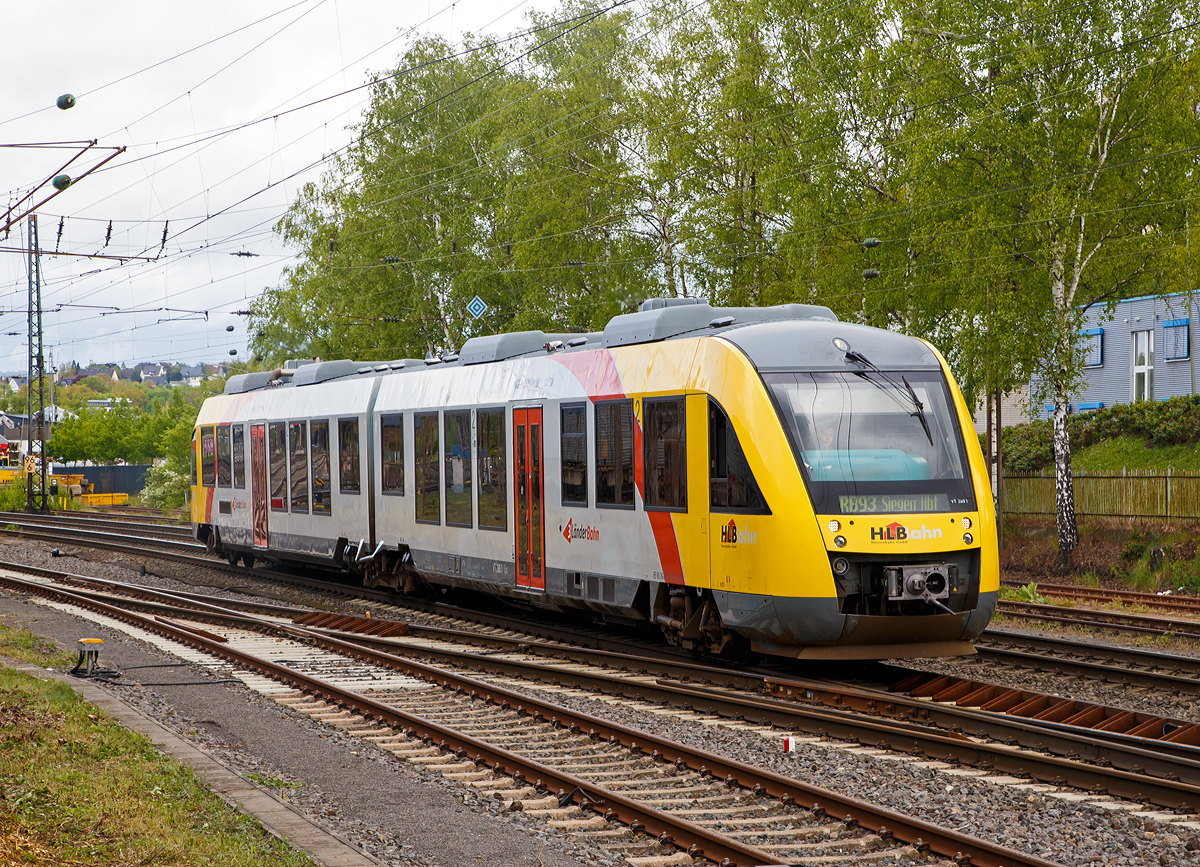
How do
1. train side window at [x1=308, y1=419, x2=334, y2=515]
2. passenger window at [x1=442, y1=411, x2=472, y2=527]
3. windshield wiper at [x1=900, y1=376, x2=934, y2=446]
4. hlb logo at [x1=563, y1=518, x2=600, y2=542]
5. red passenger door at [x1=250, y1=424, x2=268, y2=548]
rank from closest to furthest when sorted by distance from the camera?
windshield wiper at [x1=900, y1=376, x2=934, y2=446], hlb logo at [x1=563, y1=518, x2=600, y2=542], passenger window at [x1=442, y1=411, x2=472, y2=527], train side window at [x1=308, y1=419, x2=334, y2=515], red passenger door at [x1=250, y1=424, x2=268, y2=548]

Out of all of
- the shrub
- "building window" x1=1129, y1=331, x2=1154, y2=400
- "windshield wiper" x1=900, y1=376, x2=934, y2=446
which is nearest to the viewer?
"windshield wiper" x1=900, y1=376, x2=934, y2=446

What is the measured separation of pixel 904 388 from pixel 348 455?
11.0m

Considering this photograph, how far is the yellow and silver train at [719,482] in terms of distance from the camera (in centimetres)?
1089

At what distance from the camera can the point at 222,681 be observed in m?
12.6

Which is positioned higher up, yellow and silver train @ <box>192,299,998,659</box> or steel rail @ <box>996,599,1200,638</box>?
yellow and silver train @ <box>192,299,998,659</box>

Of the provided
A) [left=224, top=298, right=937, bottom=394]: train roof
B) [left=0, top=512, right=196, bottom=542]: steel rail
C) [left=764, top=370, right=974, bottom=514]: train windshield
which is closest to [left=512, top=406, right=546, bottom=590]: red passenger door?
[left=224, top=298, right=937, bottom=394]: train roof

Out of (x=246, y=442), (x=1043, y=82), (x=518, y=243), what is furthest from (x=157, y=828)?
(x=518, y=243)

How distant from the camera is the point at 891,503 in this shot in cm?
1095

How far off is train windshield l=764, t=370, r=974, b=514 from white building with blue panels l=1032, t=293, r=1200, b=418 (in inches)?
1128

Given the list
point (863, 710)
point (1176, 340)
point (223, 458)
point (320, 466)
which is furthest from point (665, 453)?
point (1176, 340)

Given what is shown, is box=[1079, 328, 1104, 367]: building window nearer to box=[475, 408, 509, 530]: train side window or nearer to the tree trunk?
the tree trunk

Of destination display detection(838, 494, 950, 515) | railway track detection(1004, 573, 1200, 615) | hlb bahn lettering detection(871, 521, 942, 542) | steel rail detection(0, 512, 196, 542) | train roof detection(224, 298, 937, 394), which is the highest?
train roof detection(224, 298, 937, 394)

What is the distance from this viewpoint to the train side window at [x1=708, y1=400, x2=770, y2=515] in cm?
1117

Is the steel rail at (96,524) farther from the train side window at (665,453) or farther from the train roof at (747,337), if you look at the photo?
the train side window at (665,453)
